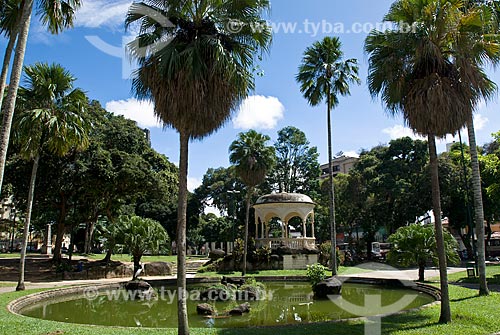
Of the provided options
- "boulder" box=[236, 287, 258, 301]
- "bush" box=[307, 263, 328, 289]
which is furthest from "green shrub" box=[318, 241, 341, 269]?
"boulder" box=[236, 287, 258, 301]

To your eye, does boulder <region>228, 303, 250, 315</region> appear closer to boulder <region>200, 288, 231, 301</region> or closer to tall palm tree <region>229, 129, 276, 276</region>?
boulder <region>200, 288, 231, 301</region>

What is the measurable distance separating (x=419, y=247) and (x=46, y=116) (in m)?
18.6

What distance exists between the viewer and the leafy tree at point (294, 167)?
172 feet

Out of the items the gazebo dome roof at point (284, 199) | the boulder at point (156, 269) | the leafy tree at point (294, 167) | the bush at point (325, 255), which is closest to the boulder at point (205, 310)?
the boulder at point (156, 269)

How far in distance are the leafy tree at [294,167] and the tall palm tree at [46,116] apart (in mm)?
34966

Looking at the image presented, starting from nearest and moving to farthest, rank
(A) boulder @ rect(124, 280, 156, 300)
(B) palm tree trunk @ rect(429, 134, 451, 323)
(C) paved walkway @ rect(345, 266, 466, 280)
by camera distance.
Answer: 1. (B) palm tree trunk @ rect(429, 134, 451, 323)
2. (A) boulder @ rect(124, 280, 156, 300)
3. (C) paved walkway @ rect(345, 266, 466, 280)

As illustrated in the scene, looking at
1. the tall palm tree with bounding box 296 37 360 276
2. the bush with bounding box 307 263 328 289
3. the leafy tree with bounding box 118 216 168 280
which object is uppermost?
the tall palm tree with bounding box 296 37 360 276

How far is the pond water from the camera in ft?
43.4

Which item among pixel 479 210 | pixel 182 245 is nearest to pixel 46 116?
pixel 182 245

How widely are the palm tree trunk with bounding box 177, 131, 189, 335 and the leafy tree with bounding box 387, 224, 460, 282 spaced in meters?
14.6

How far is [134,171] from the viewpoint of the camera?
28734mm

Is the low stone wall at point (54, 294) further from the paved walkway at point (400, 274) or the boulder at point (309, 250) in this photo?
the boulder at point (309, 250)

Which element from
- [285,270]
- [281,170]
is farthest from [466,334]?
[281,170]

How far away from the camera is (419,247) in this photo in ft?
65.8
